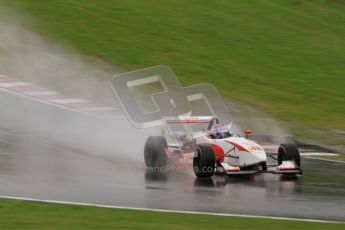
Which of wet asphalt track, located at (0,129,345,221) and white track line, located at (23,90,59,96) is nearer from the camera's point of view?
wet asphalt track, located at (0,129,345,221)

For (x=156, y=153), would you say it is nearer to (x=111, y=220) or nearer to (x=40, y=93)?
(x=111, y=220)

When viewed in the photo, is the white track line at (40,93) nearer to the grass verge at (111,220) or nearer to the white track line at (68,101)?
the white track line at (68,101)

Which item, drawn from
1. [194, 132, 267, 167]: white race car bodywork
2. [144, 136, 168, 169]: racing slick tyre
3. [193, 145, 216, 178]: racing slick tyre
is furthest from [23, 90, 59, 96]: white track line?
[193, 145, 216, 178]: racing slick tyre

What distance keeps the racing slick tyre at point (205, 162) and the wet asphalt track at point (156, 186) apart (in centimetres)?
19

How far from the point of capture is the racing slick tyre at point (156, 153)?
52.7 feet

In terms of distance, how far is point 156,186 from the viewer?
13812mm

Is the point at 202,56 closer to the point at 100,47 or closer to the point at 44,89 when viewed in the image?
the point at 100,47

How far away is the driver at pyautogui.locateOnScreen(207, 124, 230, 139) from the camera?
51.4 ft

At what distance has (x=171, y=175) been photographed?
50.6 feet

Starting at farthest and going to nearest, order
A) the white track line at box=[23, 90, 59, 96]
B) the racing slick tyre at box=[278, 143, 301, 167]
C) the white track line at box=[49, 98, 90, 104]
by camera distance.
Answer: the white track line at box=[23, 90, 59, 96], the white track line at box=[49, 98, 90, 104], the racing slick tyre at box=[278, 143, 301, 167]

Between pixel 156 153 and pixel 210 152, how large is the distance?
5.77 ft

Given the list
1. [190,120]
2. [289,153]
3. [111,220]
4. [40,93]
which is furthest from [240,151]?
[40,93]

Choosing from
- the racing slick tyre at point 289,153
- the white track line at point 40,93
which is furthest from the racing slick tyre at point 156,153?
the white track line at point 40,93

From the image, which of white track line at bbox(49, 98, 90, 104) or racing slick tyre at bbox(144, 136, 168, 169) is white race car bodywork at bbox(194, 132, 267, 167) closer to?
racing slick tyre at bbox(144, 136, 168, 169)
